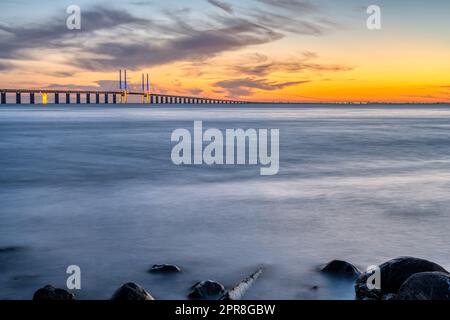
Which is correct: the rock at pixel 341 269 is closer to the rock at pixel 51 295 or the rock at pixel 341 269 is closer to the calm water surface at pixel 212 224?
the calm water surface at pixel 212 224

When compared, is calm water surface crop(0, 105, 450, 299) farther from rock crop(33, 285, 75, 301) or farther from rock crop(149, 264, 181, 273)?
rock crop(33, 285, 75, 301)

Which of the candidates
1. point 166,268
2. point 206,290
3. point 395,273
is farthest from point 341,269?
point 166,268

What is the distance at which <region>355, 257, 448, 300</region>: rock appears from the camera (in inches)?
235

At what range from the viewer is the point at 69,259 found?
769 cm

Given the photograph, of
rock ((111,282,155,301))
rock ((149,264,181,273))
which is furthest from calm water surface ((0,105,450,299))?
rock ((111,282,155,301))

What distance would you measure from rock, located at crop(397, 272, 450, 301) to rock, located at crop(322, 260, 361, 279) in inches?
52.2

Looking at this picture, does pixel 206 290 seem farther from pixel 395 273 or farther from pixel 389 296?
pixel 395 273

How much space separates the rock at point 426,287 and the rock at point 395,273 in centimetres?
47

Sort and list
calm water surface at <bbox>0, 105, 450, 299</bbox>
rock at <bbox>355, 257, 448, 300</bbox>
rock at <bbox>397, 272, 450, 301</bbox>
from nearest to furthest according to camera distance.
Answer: rock at <bbox>397, 272, 450, 301</bbox>
rock at <bbox>355, 257, 448, 300</bbox>
calm water surface at <bbox>0, 105, 450, 299</bbox>

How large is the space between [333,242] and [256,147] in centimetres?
2145

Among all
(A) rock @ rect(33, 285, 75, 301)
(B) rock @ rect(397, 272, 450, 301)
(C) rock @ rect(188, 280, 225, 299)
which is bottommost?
(C) rock @ rect(188, 280, 225, 299)

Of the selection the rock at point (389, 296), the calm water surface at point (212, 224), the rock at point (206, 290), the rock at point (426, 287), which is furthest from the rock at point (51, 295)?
the rock at point (426, 287)
